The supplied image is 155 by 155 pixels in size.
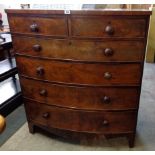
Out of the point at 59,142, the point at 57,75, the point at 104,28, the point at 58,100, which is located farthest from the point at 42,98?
the point at 104,28

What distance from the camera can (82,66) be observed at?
1313 mm

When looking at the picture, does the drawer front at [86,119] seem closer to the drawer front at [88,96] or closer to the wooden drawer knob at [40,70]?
the drawer front at [88,96]

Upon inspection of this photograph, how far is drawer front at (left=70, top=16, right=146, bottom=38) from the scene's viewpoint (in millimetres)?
1148

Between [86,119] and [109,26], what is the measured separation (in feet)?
2.32

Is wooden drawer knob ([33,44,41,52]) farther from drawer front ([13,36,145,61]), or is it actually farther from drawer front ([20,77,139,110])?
drawer front ([20,77,139,110])

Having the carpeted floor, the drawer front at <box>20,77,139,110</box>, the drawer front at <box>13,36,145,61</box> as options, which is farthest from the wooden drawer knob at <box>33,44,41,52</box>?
the carpeted floor

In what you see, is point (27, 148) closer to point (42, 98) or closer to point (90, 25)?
point (42, 98)

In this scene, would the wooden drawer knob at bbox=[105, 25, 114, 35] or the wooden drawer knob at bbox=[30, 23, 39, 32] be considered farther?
the wooden drawer knob at bbox=[30, 23, 39, 32]

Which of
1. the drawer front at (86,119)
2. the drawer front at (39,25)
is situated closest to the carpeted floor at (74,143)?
the drawer front at (86,119)

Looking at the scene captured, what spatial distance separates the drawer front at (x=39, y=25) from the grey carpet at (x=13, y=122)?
3.12 ft

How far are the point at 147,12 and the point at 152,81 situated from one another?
1.84 m

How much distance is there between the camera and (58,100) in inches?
58.7

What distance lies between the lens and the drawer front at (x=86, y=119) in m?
1.47

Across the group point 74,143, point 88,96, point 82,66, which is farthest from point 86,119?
point 82,66
